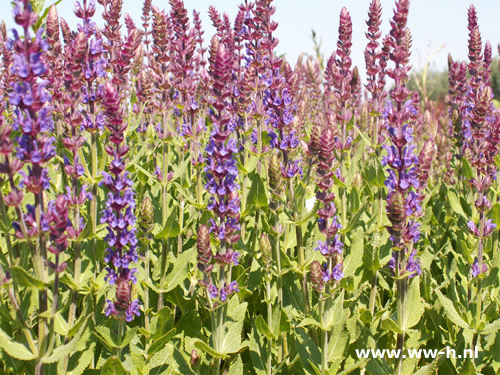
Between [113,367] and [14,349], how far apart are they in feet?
1.90

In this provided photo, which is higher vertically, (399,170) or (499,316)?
(399,170)

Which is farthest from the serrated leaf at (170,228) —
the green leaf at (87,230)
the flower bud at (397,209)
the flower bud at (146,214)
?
the flower bud at (397,209)

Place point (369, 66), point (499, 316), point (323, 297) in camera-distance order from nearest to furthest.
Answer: point (323, 297)
point (499, 316)
point (369, 66)

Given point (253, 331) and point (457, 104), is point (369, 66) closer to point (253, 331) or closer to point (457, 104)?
point (457, 104)

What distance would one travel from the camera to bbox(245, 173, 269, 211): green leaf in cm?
366

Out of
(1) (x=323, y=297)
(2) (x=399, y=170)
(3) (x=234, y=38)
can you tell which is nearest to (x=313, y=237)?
(1) (x=323, y=297)

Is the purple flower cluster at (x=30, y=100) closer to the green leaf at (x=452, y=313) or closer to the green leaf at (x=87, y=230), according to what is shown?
the green leaf at (x=87, y=230)

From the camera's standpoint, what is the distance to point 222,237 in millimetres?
2760

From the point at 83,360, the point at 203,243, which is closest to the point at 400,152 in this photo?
the point at 203,243

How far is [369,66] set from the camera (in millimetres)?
5000

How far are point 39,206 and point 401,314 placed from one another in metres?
2.47

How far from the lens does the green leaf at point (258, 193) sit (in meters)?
3.66

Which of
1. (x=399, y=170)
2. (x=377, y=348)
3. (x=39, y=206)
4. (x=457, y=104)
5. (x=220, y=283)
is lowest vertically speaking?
(x=377, y=348)

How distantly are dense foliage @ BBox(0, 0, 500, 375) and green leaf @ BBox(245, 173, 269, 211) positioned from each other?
0.8 inches
